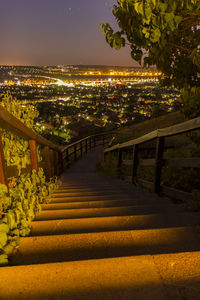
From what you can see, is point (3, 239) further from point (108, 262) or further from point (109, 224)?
point (109, 224)

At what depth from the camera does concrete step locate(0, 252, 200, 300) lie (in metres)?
1.00

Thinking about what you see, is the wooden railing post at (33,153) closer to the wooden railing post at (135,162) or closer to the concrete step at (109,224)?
the concrete step at (109,224)

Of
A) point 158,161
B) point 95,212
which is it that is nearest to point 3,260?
point 95,212

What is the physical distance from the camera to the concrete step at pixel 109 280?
100cm

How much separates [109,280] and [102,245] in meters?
0.40

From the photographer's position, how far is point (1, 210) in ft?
5.43

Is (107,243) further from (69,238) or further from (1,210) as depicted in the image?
(1,210)

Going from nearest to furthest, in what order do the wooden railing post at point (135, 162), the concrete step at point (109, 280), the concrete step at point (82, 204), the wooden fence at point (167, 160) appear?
1. the concrete step at point (109, 280)
2. the wooden fence at point (167, 160)
3. the concrete step at point (82, 204)
4. the wooden railing post at point (135, 162)

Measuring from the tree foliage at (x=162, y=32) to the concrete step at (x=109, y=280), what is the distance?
1.68m

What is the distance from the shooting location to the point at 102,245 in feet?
4.87

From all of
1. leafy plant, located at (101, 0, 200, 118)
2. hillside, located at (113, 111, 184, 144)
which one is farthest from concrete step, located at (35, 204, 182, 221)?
hillside, located at (113, 111, 184, 144)

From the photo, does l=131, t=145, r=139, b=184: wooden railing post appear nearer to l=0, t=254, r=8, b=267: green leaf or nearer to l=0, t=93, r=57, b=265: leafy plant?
l=0, t=93, r=57, b=265: leafy plant

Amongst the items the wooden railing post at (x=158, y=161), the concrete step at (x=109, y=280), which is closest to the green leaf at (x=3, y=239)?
the concrete step at (x=109, y=280)

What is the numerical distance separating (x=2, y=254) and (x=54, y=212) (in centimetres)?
96
